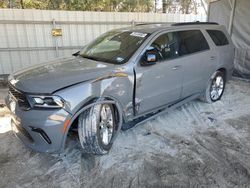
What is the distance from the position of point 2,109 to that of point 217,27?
5.04 meters

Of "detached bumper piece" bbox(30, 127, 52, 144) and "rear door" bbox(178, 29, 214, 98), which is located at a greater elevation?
"rear door" bbox(178, 29, 214, 98)

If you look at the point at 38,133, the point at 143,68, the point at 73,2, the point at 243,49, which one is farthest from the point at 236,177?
the point at 73,2

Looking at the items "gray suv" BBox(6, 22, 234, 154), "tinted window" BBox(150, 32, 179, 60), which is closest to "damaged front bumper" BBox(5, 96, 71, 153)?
"gray suv" BBox(6, 22, 234, 154)

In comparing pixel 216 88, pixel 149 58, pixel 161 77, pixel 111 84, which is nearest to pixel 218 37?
pixel 216 88

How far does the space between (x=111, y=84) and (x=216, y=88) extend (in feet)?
10.4

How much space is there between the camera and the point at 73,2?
39.7 ft

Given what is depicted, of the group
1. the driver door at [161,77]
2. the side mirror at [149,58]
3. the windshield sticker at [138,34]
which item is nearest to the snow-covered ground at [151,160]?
the driver door at [161,77]

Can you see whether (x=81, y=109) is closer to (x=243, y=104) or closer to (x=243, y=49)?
(x=243, y=104)

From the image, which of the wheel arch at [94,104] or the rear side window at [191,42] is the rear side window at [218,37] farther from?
the wheel arch at [94,104]

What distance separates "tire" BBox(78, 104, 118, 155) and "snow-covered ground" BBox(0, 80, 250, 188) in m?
0.19

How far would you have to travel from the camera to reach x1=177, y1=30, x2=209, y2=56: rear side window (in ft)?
13.1

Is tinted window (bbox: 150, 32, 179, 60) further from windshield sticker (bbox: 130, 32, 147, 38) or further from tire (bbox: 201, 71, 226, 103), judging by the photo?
tire (bbox: 201, 71, 226, 103)

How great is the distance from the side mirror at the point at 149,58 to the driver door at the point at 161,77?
51 millimetres

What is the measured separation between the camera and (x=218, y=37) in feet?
15.9
